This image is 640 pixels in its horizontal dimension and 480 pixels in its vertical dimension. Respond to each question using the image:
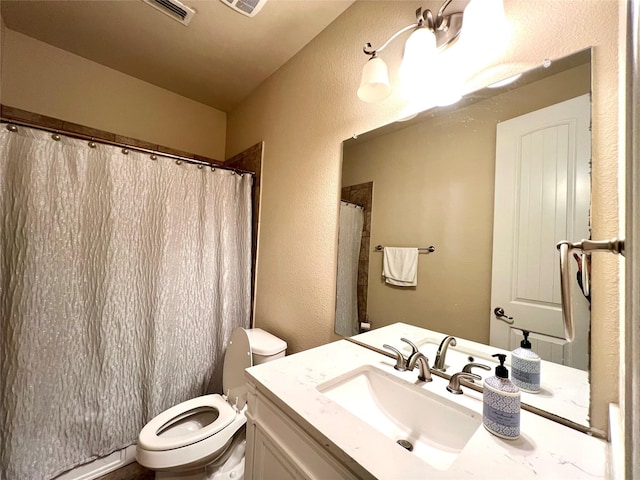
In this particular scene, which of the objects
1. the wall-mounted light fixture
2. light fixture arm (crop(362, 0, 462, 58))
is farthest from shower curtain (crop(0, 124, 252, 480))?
light fixture arm (crop(362, 0, 462, 58))

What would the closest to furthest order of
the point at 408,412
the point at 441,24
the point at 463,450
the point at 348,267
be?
the point at 463,450, the point at 408,412, the point at 441,24, the point at 348,267

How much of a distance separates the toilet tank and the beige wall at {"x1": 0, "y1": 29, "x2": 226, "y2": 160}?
1676 millimetres

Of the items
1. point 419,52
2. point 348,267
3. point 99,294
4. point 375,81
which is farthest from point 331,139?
point 99,294

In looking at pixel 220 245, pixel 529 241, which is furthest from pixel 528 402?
pixel 220 245

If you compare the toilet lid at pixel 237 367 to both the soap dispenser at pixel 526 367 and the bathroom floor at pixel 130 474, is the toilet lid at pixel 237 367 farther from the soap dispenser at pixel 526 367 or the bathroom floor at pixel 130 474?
the soap dispenser at pixel 526 367

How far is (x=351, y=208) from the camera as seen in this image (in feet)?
3.84

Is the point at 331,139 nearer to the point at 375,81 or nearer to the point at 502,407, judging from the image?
the point at 375,81

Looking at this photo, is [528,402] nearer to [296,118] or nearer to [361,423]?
[361,423]

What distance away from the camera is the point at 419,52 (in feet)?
2.79

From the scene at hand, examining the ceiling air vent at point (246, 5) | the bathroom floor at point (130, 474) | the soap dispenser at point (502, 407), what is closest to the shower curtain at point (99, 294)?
the bathroom floor at point (130, 474)

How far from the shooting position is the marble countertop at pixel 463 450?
0.47m

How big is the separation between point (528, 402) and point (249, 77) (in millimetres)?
2210

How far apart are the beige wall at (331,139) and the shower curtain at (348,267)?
5cm

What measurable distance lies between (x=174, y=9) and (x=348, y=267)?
156 cm
